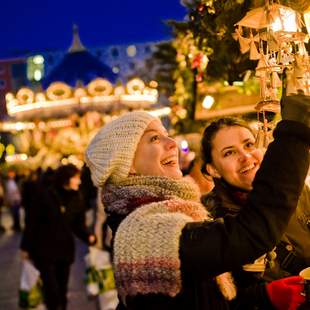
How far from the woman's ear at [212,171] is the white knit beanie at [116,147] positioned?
0.65 m

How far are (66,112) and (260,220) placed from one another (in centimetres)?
1999

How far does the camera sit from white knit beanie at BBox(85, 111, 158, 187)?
7.57 ft

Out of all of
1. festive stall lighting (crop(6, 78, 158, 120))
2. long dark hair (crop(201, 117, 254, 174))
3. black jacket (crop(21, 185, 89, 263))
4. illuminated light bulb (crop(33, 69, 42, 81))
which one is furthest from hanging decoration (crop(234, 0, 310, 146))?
illuminated light bulb (crop(33, 69, 42, 81))

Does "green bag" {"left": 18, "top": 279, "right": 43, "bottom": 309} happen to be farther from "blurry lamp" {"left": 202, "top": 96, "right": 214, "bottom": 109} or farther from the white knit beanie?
the white knit beanie

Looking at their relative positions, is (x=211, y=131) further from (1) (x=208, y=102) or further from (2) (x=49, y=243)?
(2) (x=49, y=243)

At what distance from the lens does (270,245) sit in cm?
195

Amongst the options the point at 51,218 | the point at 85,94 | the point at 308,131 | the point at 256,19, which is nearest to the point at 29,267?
the point at 51,218

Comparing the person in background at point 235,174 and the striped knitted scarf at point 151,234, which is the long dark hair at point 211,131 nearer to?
the person in background at point 235,174

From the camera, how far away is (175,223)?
2.00m

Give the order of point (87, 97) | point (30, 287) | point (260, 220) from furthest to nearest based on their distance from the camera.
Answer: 1. point (87, 97)
2. point (30, 287)
3. point (260, 220)

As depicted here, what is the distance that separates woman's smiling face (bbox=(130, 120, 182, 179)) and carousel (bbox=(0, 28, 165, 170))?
55.3 feet

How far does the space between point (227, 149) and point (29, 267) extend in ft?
15.4

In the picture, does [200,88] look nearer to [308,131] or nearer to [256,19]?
[256,19]

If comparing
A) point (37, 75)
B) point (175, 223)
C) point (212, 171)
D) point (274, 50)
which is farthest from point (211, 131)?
point (37, 75)
